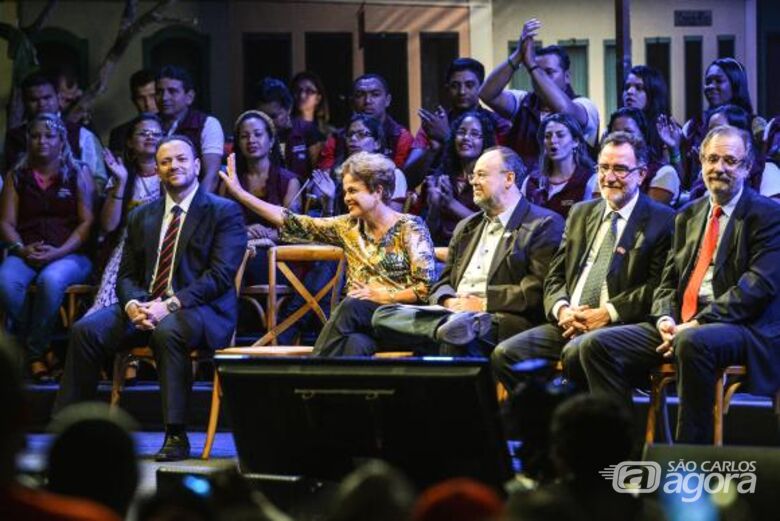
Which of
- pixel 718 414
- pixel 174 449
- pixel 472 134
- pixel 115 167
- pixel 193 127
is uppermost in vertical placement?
pixel 193 127

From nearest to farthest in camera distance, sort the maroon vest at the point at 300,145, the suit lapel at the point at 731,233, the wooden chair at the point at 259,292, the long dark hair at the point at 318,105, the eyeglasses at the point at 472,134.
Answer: the suit lapel at the point at 731,233 → the wooden chair at the point at 259,292 → the eyeglasses at the point at 472,134 → the maroon vest at the point at 300,145 → the long dark hair at the point at 318,105

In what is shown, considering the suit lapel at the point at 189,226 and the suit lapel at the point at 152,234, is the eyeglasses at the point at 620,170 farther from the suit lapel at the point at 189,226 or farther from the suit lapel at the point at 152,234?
the suit lapel at the point at 152,234

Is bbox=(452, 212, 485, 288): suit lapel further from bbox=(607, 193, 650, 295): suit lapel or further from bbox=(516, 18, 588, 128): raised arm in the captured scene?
bbox=(516, 18, 588, 128): raised arm

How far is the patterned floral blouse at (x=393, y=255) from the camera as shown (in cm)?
696

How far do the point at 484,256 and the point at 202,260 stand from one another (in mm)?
1362

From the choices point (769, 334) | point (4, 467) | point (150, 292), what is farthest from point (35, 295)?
point (4, 467)

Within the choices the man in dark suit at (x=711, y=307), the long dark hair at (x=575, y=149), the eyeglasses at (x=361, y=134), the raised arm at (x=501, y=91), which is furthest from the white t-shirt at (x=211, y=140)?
the man in dark suit at (x=711, y=307)

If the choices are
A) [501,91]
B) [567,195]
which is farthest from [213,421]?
[501,91]

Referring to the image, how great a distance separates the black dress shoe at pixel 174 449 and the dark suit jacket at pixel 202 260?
1.56 ft

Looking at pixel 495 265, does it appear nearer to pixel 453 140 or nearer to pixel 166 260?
pixel 453 140

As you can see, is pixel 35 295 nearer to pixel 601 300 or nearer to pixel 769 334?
pixel 601 300

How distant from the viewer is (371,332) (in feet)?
22.5

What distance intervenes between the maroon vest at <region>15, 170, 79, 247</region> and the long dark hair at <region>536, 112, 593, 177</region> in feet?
Result: 8.29

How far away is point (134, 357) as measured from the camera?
24.8 ft
